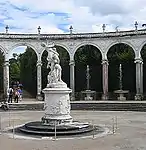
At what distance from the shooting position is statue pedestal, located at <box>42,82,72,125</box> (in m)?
15.3

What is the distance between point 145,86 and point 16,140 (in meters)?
27.5

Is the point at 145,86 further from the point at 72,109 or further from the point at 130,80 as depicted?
the point at 72,109

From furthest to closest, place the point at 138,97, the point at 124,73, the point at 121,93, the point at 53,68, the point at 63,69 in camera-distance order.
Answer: the point at 63,69 < the point at 124,73 < the point at 121,93 < the point at 138,97 < the point at 53,68

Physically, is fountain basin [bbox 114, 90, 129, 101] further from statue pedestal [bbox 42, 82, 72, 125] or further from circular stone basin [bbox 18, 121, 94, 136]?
circular stone basin [bbox 18, 121, 94, 136]

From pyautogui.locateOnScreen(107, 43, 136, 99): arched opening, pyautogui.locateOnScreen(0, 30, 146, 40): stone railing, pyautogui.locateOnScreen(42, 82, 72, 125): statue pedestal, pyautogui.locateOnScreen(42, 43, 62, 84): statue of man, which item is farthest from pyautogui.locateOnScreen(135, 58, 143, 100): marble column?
pyautogui.locateOnScreen(42, 82, 72, 125): statue pedestal

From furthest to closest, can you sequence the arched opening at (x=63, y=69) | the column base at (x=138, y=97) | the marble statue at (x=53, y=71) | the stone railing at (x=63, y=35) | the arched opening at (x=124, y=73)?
the arched opening at (x=63, y=69), the arched opening at (x=124, y=73), the stone railing at (x=63, y=35), the column base at (x=138, y=97), the marble statue at (x=53, y=71)

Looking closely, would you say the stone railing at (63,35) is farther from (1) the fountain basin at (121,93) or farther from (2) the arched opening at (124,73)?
(1) the fountain basin at (121,93)

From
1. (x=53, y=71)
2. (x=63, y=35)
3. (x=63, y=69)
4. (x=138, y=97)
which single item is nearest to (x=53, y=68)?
(x=53, y=71)

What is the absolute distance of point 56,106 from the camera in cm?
1535

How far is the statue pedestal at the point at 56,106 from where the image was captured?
603 inches

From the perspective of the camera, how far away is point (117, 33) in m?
35.5

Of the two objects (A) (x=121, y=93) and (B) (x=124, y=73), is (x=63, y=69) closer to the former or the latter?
(B) (x=124, y=73)

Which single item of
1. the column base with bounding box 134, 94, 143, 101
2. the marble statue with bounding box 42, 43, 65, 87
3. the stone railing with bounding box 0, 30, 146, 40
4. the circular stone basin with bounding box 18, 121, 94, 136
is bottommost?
the circular stone basin with bounding box 18, 121, 94, 136

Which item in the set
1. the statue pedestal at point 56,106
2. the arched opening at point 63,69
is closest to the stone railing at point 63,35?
the arched opening at point 63,69
